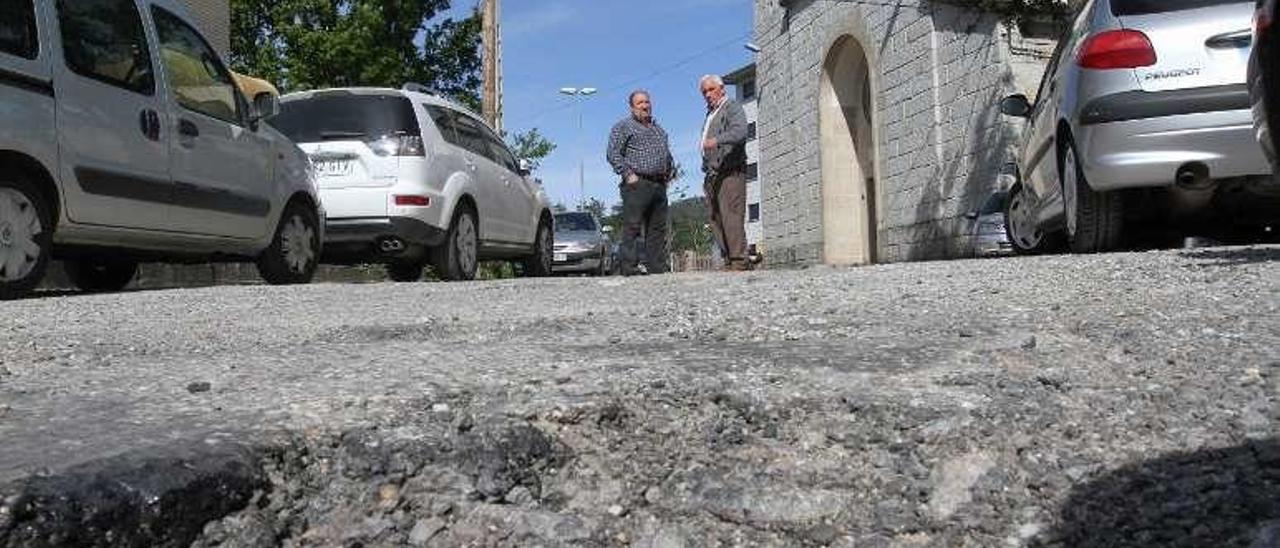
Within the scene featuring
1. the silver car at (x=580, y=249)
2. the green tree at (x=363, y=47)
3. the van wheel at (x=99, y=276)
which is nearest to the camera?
the van wheel at (x=99, y=276)

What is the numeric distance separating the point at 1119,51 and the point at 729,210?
394 centimetres

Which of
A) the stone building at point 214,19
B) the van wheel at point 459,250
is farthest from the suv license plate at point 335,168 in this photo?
the stone building at point 214,19

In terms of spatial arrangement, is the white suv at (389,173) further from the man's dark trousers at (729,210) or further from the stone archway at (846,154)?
the stone archway at (846,154)

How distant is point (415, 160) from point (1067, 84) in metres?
4.69

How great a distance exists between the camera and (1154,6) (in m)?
6.17

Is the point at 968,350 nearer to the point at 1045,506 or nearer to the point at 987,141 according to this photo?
the point at 1045,506

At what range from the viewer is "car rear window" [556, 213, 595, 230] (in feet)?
74.7

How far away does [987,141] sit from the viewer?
16.6m

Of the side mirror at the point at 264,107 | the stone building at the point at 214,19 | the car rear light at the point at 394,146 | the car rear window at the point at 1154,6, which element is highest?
the stone building at the point at 214,19

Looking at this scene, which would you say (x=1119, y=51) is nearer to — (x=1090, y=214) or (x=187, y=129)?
(x=1090, y=214)

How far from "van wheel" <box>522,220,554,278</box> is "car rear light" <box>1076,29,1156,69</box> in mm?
6647

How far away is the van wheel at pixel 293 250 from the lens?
8086 millimetres

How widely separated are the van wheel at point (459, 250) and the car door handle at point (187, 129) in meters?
2.52

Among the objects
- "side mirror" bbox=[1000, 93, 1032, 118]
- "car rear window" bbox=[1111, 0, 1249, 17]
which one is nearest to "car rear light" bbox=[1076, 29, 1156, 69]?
"car rear window" bbox=[1111, 0, 1249, 17]
